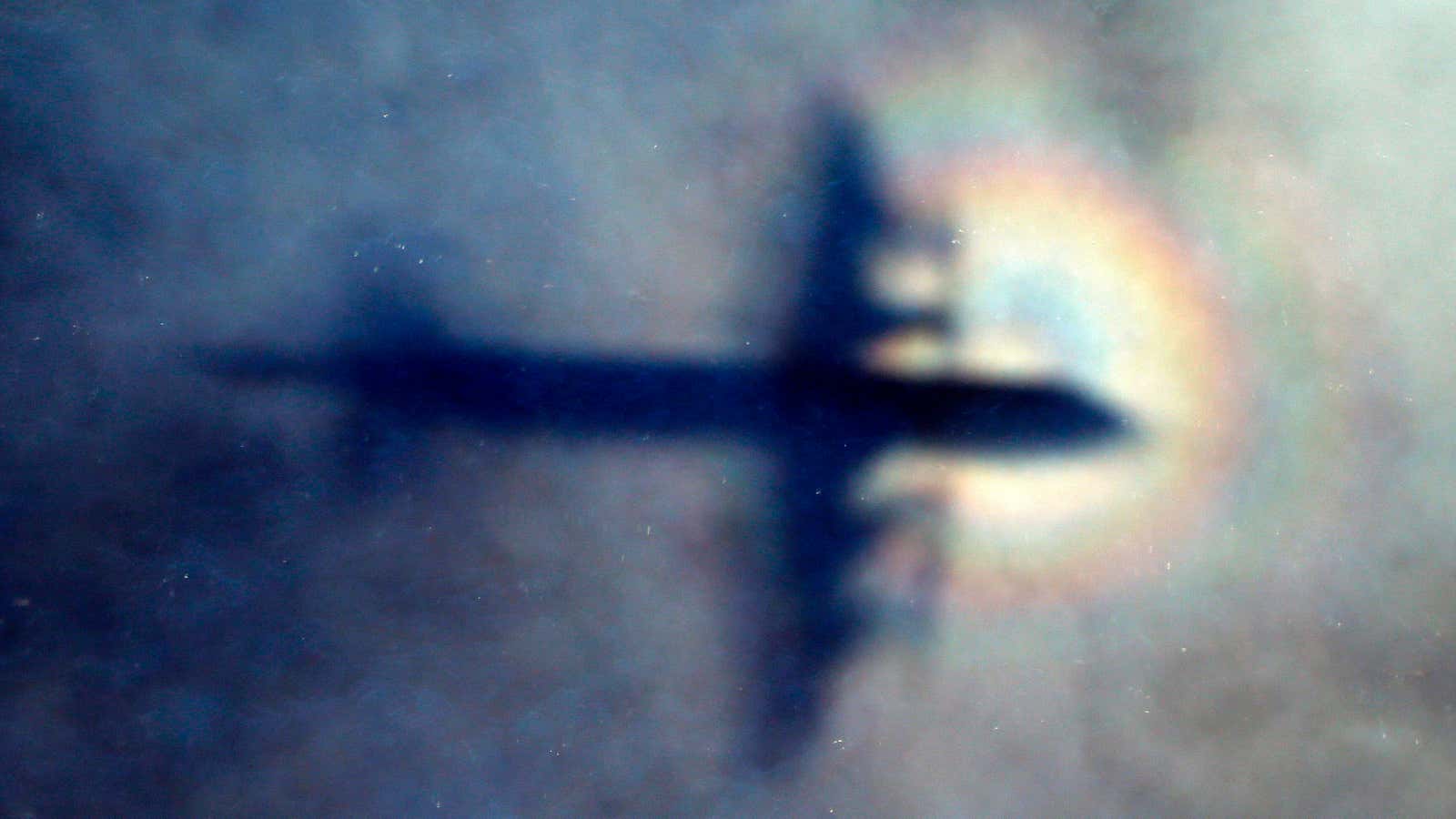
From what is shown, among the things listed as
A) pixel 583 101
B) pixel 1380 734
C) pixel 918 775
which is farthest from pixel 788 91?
pixel 1380 734

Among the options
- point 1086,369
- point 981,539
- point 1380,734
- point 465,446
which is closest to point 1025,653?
point 981,539

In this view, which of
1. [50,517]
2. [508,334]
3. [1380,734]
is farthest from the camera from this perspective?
[1380,734]

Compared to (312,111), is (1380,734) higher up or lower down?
lower down

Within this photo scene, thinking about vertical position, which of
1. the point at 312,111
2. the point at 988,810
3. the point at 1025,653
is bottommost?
the point at 988,810

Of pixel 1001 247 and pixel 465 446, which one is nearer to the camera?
pixel 465 446

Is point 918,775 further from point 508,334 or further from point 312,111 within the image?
point 312,111

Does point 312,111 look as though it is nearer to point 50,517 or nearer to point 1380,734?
point 50,517

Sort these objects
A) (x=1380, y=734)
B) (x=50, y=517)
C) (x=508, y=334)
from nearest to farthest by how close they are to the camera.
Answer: (x=50, y=517), (x=508, y=334), (x=1380, y=734)
